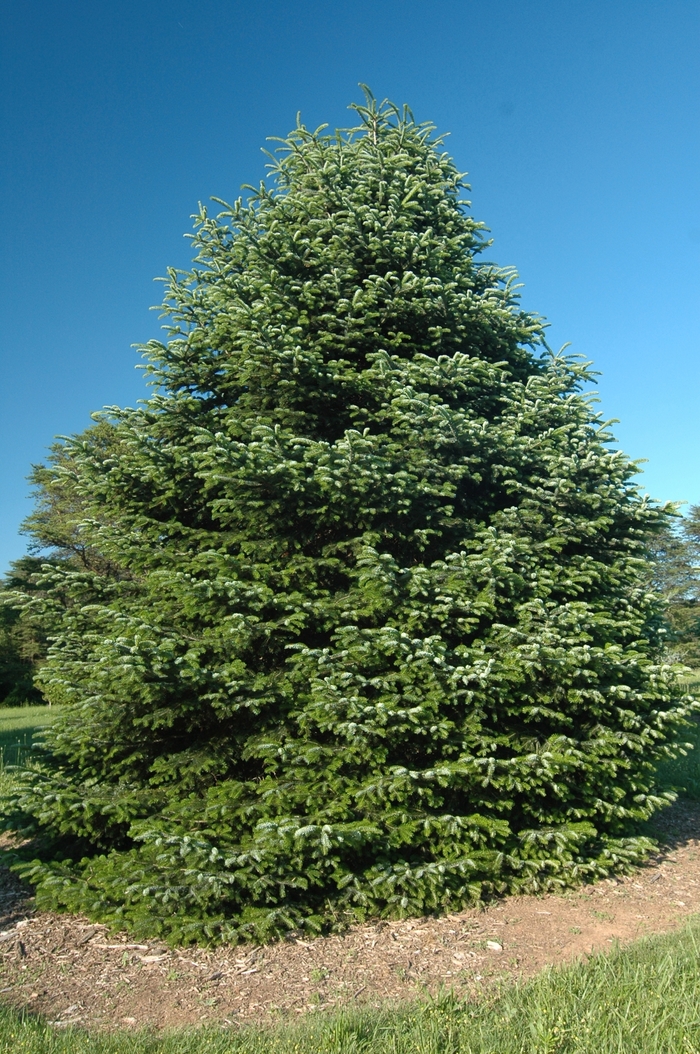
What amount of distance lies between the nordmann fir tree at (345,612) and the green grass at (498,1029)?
1.05 m

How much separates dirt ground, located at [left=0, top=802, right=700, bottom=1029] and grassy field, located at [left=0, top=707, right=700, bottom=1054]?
0.33 meters

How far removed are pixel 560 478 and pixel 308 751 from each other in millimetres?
2888

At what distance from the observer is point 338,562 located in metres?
5.46

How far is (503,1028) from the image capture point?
329 cm

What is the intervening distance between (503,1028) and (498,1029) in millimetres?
32

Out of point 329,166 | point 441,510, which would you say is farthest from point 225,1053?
point 329,166

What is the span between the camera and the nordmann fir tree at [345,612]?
490 centimetres

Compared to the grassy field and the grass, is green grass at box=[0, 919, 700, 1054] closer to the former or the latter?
the grassy field

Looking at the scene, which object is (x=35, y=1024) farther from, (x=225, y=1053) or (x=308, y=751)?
(x=308, y=751)

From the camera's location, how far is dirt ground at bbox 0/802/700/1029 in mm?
3975

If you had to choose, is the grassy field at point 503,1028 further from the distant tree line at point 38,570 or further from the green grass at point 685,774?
the distant tree line at point 38,570

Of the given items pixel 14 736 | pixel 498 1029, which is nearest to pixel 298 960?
pixel 498 1029

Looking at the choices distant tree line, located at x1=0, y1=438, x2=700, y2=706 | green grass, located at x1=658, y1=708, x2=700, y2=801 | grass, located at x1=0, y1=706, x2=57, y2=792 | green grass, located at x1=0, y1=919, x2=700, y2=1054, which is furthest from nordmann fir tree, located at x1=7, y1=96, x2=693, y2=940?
distant tree line, located at x1=0, y1=438, x2=700, y2=706

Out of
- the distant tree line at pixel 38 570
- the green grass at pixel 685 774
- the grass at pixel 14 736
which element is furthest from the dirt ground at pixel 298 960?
the distant tree line at pixel 38 570
